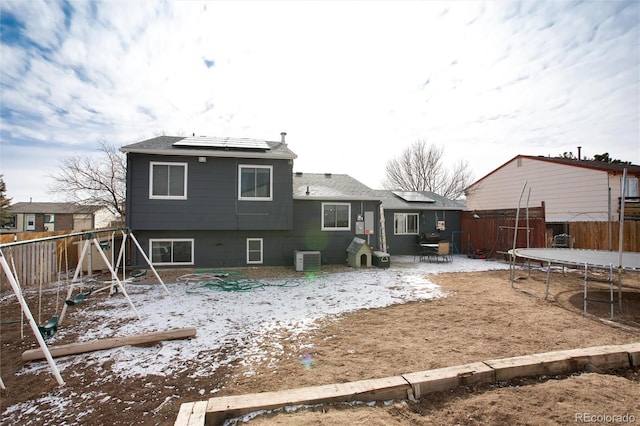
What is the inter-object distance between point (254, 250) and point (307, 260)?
2.22 metres

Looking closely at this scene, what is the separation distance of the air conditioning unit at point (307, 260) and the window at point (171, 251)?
13.2 feet

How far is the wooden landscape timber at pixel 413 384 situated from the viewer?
260 cm

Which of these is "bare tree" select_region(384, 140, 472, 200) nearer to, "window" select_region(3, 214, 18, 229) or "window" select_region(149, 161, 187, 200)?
"window" select_region(149, 161, 187, 200)

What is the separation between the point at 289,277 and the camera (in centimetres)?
1001

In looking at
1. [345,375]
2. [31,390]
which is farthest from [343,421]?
[31,390]

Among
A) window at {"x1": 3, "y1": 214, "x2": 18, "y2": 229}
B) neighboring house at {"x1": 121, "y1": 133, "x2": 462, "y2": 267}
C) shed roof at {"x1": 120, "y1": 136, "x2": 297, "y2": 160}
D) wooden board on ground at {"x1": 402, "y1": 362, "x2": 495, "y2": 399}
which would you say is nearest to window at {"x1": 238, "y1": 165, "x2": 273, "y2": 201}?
neighboring house at {"x1": 121, "y1": 133, "x2": 462, "y2": 267}

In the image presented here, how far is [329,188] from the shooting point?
13.5 m

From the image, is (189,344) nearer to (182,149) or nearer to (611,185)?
(182,149)

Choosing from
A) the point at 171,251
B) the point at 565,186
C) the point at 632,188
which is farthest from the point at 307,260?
the point at 632,188

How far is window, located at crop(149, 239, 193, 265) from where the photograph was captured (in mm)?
10812

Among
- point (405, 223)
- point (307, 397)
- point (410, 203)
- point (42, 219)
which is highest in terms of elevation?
point (410, 203)

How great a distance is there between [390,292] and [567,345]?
13.2 ft

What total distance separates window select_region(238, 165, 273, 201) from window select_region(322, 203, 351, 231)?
8.68ft

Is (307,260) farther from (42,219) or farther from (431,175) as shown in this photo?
(42,219)
